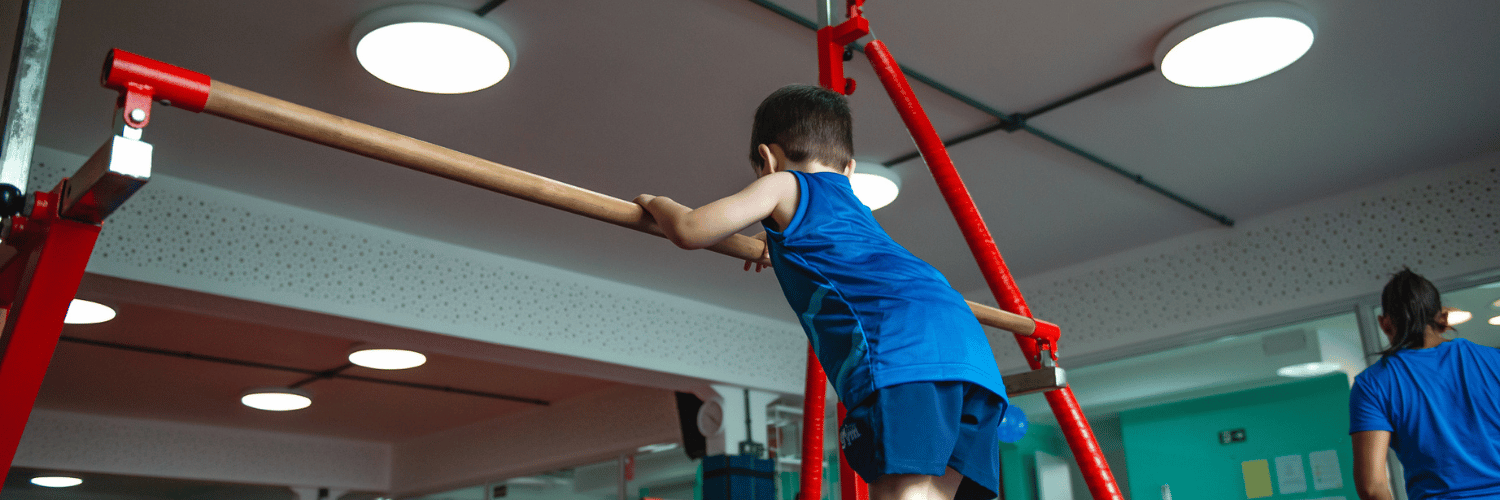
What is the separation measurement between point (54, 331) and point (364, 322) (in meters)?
3.41

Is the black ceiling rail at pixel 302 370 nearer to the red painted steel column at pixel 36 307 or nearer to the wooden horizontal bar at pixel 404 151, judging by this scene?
the red painted steel column at pixel 36 307

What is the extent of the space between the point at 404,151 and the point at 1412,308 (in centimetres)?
221

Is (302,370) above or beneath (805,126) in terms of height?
above

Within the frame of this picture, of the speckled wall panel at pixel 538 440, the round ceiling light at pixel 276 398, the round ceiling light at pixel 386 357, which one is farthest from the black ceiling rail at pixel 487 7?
the round ceiling light at pixel 276 398

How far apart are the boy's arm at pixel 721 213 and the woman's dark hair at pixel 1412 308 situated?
1675mm

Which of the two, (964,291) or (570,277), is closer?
(570,277)

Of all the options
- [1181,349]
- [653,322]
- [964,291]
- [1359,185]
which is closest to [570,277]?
[653,322]

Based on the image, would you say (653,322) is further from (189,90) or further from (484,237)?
(189,90)

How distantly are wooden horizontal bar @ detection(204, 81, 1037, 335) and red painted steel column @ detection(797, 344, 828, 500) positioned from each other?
0.49 meters

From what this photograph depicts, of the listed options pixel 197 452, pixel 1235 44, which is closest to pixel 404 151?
pixel 1235 44

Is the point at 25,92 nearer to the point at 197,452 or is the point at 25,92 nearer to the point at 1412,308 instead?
the point at 1412,308

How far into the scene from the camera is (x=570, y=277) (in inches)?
210

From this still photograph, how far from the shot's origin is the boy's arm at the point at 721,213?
135 centimetres

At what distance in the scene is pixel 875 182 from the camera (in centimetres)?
413
